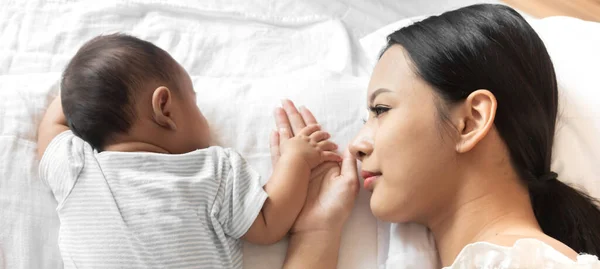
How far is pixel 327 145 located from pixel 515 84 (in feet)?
1.13

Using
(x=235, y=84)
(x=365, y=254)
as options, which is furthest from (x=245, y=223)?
(x=235, y=84)

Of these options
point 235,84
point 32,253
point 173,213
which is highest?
point 235,84

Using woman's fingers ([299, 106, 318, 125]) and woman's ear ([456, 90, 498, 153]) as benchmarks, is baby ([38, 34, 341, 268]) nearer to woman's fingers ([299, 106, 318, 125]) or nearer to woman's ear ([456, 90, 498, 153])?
woman's fingers ([299, 106, 318, 125])

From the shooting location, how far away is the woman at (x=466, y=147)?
841 millimetres

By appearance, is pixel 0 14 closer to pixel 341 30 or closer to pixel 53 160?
pixel 53 160

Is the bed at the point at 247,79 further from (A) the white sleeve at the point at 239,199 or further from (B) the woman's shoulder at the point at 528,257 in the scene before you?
(B) the woman's shoulder at the point at 528,257

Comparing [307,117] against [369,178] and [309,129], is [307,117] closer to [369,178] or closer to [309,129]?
[309,129]

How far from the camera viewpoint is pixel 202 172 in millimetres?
915

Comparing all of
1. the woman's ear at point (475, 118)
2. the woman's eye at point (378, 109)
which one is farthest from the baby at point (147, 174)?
the woman's ear at point (475, 118)

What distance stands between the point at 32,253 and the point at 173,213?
251 millimetres

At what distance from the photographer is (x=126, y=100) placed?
912mm

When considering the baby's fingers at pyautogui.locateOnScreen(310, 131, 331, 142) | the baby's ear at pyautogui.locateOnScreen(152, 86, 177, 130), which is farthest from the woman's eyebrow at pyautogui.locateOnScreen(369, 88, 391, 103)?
the baby's ear at pyautogui.locateOnScreen(152, 86, 177, 130)

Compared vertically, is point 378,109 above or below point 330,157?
above

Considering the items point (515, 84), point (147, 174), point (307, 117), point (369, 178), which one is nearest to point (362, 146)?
point (369, 178)
